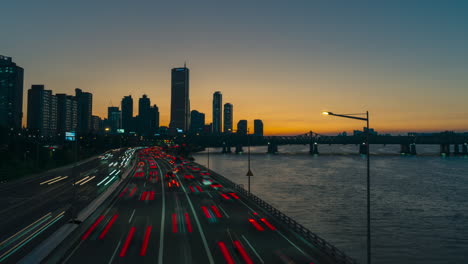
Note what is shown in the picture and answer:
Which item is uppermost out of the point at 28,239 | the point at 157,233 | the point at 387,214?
the point at 28,239

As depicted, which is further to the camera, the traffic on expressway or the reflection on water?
the reflection on water

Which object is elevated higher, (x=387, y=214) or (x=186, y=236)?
(x=186, y=236)

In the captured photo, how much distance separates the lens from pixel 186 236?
31969 millimetres

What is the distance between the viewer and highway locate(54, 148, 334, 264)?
85.4 feet

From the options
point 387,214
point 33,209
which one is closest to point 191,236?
point 33,209

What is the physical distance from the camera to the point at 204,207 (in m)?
46.6

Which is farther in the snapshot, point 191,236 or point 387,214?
point 387,214

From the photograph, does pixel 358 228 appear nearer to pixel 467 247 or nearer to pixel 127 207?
pixel 467 247

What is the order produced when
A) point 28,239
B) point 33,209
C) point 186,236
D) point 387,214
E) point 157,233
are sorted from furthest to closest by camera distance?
point 387,214
point 33,209
point 157,233
point 186,236
point 28,239

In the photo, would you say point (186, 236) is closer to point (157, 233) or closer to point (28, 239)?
point (157, 233)

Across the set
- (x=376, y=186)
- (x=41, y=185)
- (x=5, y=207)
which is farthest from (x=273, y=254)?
(x=376, y=186)

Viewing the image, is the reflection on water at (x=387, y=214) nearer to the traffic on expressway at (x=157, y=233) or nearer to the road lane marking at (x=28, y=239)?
the traffic on expressway at (x=157, y=233)

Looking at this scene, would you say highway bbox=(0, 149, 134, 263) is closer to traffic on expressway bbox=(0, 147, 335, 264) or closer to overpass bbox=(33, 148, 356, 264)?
traffic on expressway bbox=(0, 147, 335, 264)

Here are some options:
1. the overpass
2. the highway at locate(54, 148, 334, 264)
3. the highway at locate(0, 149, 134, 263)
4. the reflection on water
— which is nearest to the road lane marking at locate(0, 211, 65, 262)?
the highway at locate(0, 149, 134, 263)
